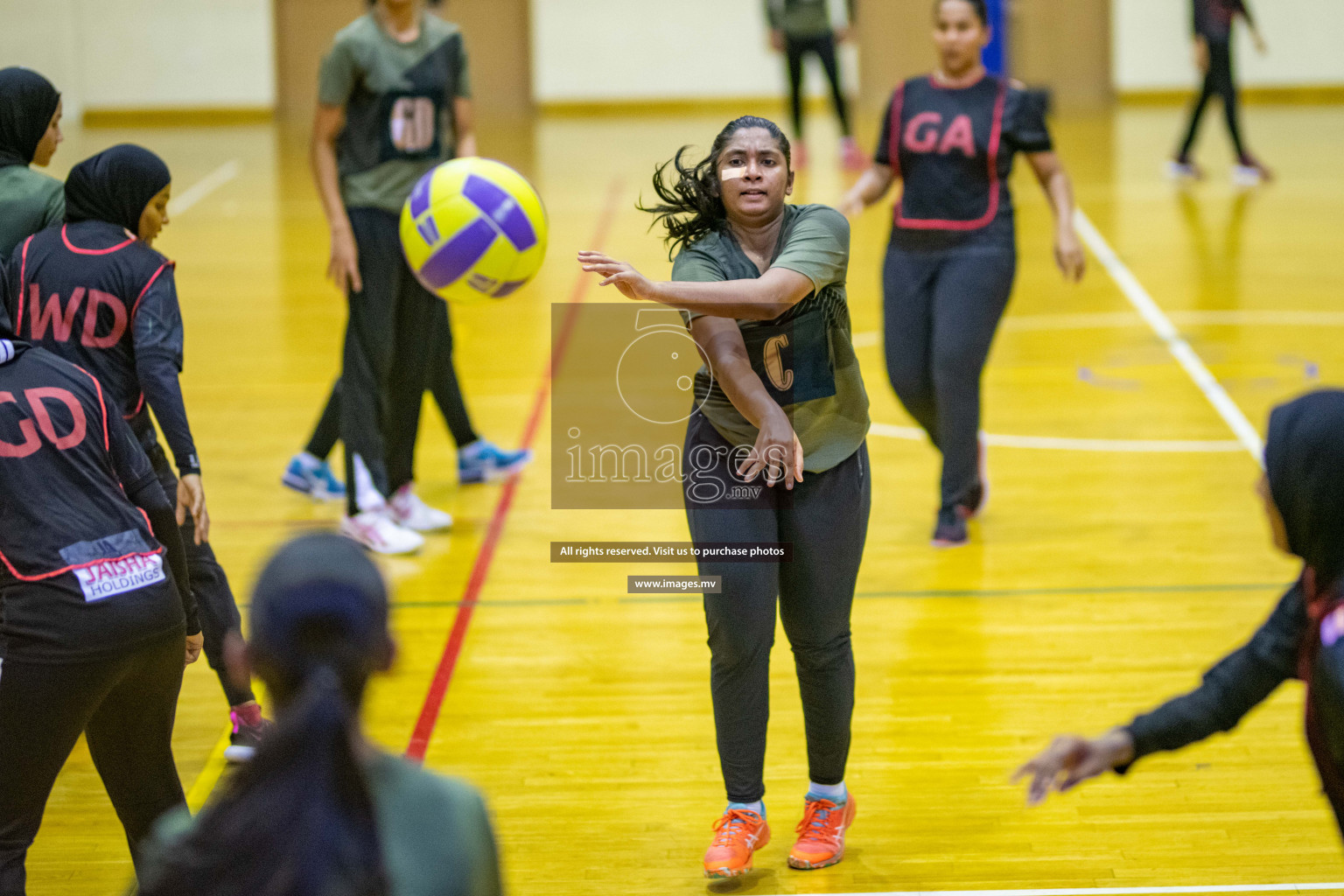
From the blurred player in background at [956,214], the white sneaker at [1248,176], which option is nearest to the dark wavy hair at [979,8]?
the blurred player in background at [956,214]

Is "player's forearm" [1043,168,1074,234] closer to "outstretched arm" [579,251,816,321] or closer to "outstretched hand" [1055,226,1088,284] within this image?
"outstretched hand" [1055,226,1088,284]

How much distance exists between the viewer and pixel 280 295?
9.84 meters

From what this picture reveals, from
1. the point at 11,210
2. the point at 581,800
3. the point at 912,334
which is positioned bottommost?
the point at 581,800

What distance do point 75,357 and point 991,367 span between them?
17.4ft

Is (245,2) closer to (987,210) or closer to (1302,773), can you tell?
(987,210)

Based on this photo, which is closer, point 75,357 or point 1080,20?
point 75,357

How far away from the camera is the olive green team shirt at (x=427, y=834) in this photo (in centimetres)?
167

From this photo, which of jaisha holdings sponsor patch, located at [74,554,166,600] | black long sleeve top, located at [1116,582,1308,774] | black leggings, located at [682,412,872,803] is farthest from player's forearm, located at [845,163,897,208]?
black long sleeve top, located at [1116,582,1308,774]

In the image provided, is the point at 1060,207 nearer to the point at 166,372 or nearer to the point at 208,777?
the point at 166,372

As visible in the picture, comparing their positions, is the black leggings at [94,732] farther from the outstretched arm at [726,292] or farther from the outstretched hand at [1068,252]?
the outstretched hand at [1068,252]

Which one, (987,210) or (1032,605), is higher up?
(987,210)

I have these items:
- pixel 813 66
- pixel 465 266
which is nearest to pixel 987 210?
pixel 465 266

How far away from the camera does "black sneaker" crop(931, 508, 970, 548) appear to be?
221 inches

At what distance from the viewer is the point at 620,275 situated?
118 inches
